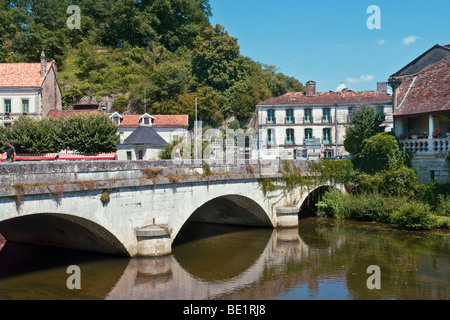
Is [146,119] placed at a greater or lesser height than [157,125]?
greater

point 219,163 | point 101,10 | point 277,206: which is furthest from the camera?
point 101,10

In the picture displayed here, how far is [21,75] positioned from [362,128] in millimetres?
31666

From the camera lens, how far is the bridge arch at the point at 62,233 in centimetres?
1445

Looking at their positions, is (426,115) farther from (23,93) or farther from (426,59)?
(23,93)

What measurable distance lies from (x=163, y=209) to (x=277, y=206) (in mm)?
8039

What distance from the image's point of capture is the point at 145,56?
2173 inches

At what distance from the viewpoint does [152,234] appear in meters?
14.9

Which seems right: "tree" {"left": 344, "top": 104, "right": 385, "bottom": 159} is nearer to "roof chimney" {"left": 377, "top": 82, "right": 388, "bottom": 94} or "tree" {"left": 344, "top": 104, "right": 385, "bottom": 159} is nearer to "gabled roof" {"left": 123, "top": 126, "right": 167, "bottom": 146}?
"gabled roof" {"left": 123, "top": 126, "right": 167, "bottom": 146}

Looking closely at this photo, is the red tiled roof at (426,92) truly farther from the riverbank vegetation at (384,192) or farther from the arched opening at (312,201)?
the arched opening at (312,201)

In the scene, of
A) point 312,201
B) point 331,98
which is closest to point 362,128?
point 312,201

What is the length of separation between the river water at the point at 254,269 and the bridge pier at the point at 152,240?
0.31 meters
